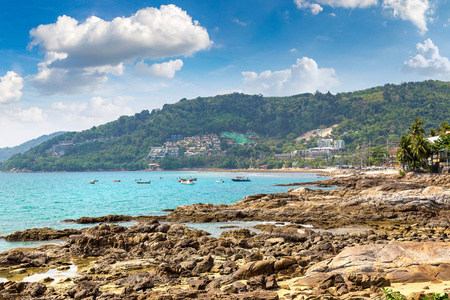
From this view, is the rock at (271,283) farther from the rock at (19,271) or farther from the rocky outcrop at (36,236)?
the rocky outcrop at (36,236)

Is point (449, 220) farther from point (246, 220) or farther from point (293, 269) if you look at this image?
point (293, 269)

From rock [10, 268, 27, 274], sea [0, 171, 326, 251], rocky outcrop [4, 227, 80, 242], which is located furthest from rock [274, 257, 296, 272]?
rocky outcrop [4, 227, 80, 242]

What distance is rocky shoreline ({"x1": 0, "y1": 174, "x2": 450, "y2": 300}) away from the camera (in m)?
10.7

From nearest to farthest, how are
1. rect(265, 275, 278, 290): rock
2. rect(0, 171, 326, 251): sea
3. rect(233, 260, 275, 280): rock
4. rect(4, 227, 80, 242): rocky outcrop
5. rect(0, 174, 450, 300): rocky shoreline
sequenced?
rect(0, 174, 450, 300): rocky shoreline, rect(265, 275, 278, 290): rock, rect(233, 260, 275, 280): rock, rect(4, 227, 80, 242): rocky outcrop, rect(0, 171, 326, 251): sea

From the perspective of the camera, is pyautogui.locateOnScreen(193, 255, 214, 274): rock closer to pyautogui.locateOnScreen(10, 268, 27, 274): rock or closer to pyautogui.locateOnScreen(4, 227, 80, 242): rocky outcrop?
pyautogui.locateOnScreen(10, 268, 27, 274): rock

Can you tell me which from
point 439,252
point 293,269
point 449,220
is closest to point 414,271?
point 439,252

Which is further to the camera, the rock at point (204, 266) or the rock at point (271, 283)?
the rock at point (204, 266)

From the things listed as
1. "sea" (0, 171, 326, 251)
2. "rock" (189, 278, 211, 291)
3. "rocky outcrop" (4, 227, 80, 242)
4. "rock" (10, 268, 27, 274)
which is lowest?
"sea" (0, 171, 326, 251)

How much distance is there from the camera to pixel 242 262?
1524cm

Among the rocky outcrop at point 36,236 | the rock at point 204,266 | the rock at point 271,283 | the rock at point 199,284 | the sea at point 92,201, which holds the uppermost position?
the rock at point 271,283

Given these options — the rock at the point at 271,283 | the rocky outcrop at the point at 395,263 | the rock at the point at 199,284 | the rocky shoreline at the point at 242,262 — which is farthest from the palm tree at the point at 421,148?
the rock at the point at 199,284

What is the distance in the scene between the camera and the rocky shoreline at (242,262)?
1070 cm

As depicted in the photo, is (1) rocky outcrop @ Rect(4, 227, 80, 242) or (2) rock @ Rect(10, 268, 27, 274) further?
(1) rocky outcrop @ Rect(4, 227, 80, 242)

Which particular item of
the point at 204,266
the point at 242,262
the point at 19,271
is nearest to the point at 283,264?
the point at 242,262
